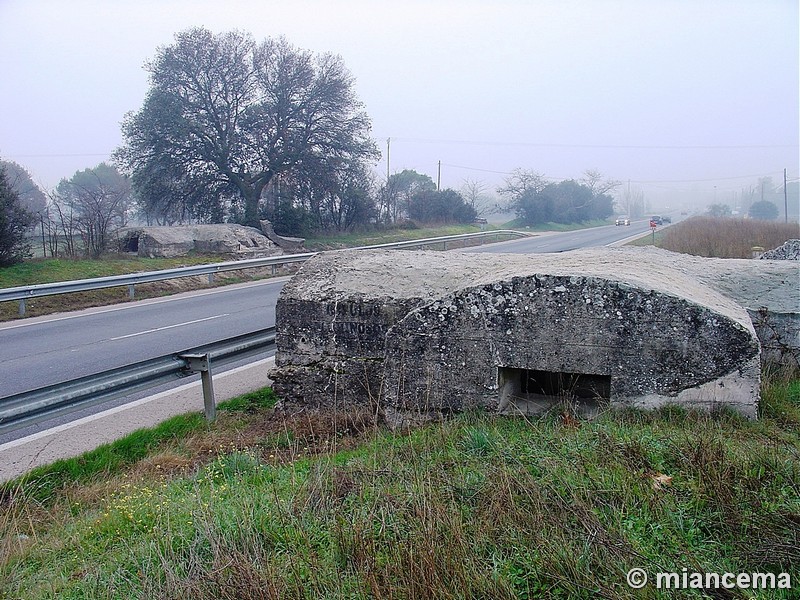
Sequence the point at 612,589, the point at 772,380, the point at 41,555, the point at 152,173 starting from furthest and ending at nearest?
the point at 152,173, the point at 772,380, the point at 41,555, the point at 612,589

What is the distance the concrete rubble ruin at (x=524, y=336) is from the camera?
14.1 ft

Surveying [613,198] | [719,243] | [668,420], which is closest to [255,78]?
[719,243]

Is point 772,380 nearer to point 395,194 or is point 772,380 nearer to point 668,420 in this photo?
point 668,420

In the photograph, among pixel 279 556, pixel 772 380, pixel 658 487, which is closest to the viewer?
pixel 279 556

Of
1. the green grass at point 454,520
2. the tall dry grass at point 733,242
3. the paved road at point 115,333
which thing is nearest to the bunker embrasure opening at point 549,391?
the green grass at point 454,520

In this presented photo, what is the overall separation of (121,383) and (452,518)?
3.65 metres

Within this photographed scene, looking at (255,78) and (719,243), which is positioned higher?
(255,78)

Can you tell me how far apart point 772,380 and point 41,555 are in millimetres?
5525

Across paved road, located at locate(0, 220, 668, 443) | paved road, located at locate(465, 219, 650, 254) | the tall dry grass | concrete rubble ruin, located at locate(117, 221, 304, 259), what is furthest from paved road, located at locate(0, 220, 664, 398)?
the tall dry grass

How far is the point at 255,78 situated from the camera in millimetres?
31781

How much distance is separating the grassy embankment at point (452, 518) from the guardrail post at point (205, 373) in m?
1.61

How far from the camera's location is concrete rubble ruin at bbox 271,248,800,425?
4.30 m

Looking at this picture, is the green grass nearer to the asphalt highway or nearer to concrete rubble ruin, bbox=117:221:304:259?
the asphalt highway

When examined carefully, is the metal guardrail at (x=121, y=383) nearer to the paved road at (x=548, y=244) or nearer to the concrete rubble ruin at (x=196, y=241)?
the paved road at (x=548, y=244)
